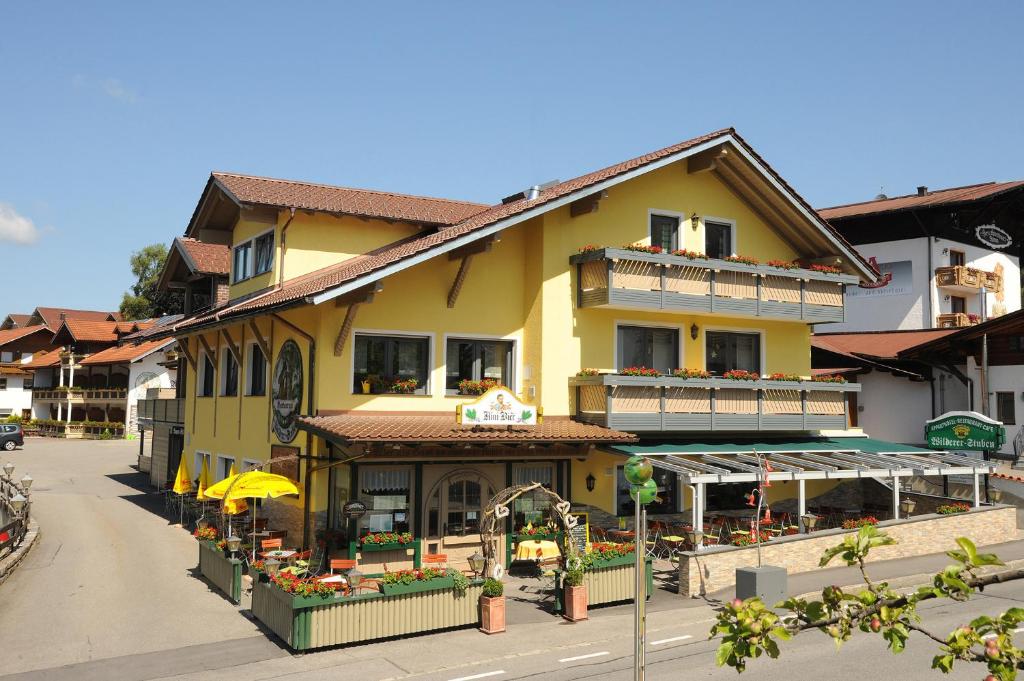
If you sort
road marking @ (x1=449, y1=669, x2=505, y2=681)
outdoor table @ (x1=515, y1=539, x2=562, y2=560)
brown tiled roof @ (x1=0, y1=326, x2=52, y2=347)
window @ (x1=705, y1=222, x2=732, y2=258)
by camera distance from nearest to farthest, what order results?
road marking @ (x1=449, y1=669, x2=505, y2=681)
outdoor table @ (x1=515, y1=539, x2=562, y2=560)
window @ (x1=705, y1=222, x2=732, y2=258)
brown tiled roof @ (x1=0, y1=326, x2=52, y2=347)

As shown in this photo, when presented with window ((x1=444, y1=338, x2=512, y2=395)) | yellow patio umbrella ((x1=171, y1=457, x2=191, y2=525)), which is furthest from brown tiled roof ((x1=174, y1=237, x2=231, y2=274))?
window ((x1=444, y1=338, x2=512, y2=395))

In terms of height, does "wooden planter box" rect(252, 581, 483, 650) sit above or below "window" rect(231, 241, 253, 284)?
below

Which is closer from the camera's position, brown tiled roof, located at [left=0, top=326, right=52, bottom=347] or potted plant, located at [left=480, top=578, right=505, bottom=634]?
potted plant, located at [left=480, top=578, right=505, bottom=634]

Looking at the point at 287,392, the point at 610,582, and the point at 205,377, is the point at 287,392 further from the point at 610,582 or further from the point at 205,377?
the point at 205,377

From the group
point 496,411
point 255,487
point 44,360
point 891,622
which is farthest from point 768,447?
point 44,360

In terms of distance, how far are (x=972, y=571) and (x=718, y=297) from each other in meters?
20.0

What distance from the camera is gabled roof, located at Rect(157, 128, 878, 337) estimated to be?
19.2 metres

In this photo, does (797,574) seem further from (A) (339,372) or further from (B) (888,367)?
(B) (888,367)

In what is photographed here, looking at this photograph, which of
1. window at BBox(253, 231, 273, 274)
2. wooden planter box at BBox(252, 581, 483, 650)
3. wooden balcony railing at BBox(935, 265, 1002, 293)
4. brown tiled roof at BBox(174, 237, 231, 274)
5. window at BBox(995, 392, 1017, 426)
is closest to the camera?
wooden planter box at BBox(252, 581, 483, 650)

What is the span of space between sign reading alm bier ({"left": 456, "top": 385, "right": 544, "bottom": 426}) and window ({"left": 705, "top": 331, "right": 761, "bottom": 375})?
7596mm

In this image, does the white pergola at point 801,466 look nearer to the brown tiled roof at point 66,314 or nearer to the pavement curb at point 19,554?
the pavement curb at point 19,554

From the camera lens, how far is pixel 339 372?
20703 mm

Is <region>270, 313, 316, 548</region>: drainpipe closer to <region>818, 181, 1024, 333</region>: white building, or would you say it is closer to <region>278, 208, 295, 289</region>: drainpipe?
<region>278, 208, 295, 289</region>: drainpipe

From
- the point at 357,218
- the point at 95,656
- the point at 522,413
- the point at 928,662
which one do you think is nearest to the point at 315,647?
the point at 95,656
